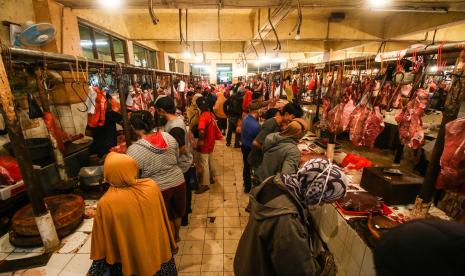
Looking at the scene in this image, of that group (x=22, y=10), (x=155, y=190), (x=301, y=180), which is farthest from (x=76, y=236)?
(x=22, y=10)

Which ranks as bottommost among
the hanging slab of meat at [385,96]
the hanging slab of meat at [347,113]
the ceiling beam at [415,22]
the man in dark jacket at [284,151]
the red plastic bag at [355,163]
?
the red plastic bag at [355,163]

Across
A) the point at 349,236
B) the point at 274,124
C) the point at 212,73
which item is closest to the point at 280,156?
the point at 274,124

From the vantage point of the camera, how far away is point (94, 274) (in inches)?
79.5

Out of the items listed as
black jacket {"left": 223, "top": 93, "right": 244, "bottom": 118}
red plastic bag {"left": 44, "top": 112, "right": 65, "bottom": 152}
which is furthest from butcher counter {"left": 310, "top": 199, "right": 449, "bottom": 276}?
black jacket {"left": 223, "top": 93, "right": 244, "bottom": 118}

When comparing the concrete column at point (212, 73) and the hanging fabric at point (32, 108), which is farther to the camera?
the concrete column at point (212, 73)

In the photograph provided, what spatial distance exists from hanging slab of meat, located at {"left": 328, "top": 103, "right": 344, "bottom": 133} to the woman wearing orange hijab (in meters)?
2.95

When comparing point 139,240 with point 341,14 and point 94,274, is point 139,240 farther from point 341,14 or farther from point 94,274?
point 341,14

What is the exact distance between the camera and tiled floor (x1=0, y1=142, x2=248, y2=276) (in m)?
2.20

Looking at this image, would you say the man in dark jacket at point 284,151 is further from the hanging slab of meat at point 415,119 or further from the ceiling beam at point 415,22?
the ceiling beam at point 415,22

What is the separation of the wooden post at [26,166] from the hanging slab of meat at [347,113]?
3.77 metres

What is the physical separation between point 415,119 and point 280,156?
1.52 meters

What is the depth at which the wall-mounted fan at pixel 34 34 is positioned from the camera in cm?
330

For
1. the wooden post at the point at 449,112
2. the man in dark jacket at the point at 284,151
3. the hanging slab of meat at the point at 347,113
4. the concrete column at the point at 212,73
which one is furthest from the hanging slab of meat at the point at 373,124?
the concrete column at the point at 212,73

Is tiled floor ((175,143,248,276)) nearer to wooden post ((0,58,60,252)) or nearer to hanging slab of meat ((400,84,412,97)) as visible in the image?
wooden post ((0,58,60,252))
